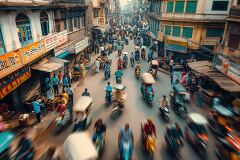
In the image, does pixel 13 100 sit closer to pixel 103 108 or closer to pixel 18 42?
pixel 18 42

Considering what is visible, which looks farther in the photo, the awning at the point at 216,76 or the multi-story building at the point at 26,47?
the awning at the point at 216,76

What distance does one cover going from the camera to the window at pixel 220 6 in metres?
21.3

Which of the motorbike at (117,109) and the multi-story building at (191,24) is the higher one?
the multi-story building at (191,24)

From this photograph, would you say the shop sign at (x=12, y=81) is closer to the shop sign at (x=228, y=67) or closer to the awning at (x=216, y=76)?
the awning at (x=216, y=76)

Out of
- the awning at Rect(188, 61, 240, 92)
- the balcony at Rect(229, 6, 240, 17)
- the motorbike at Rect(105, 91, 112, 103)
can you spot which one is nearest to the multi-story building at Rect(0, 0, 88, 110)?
the motorbike at Rect(105, 91, 112, 103)

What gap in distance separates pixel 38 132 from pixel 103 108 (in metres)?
4.67

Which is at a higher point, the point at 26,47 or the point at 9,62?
the point at 26,47

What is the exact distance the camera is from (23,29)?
13.5 m

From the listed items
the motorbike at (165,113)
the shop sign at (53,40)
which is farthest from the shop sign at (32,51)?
the motorbike at (165,113)

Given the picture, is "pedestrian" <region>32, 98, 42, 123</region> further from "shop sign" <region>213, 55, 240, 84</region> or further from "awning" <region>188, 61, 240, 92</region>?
Result: "shop sign" <region>213, 55, 240, 84</region>

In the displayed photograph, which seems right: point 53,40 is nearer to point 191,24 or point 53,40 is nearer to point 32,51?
point 32,51

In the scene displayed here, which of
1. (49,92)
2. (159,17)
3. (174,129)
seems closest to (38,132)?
(49,92)

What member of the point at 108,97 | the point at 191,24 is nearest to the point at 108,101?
the point at 108,97

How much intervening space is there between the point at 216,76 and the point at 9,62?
13.8 meters
